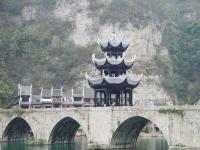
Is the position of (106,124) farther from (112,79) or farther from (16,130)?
(16,130)

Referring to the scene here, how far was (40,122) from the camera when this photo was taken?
70375 mm

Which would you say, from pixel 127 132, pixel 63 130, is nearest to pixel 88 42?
pixel 63 130

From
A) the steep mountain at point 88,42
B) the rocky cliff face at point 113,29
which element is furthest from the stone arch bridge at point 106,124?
the rocky cliff face at point 113,29

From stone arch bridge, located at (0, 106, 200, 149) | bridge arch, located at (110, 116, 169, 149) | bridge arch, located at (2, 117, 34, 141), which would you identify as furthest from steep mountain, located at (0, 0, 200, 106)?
bridge arch, located at (110, 116, 169, 149)

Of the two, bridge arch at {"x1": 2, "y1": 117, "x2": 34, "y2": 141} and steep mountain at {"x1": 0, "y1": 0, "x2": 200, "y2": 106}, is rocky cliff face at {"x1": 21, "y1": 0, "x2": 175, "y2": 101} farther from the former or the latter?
bridge arch at {"x1": 2, "y1": 117, "x2": 34, "y2": 141}

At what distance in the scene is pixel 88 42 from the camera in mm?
121000

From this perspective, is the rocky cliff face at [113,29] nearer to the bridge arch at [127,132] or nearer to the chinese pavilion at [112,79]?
the chinese pavilion at [112,79]

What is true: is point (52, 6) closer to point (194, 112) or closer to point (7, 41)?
point (7, 41)

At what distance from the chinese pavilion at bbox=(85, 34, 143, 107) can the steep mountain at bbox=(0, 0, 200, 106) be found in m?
41.0

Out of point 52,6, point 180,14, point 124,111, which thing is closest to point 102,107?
point 124,111

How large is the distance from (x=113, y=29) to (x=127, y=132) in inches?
2333

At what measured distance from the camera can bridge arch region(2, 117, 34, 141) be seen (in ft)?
247

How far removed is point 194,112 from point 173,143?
13.3ft

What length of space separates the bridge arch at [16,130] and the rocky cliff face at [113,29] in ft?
101
